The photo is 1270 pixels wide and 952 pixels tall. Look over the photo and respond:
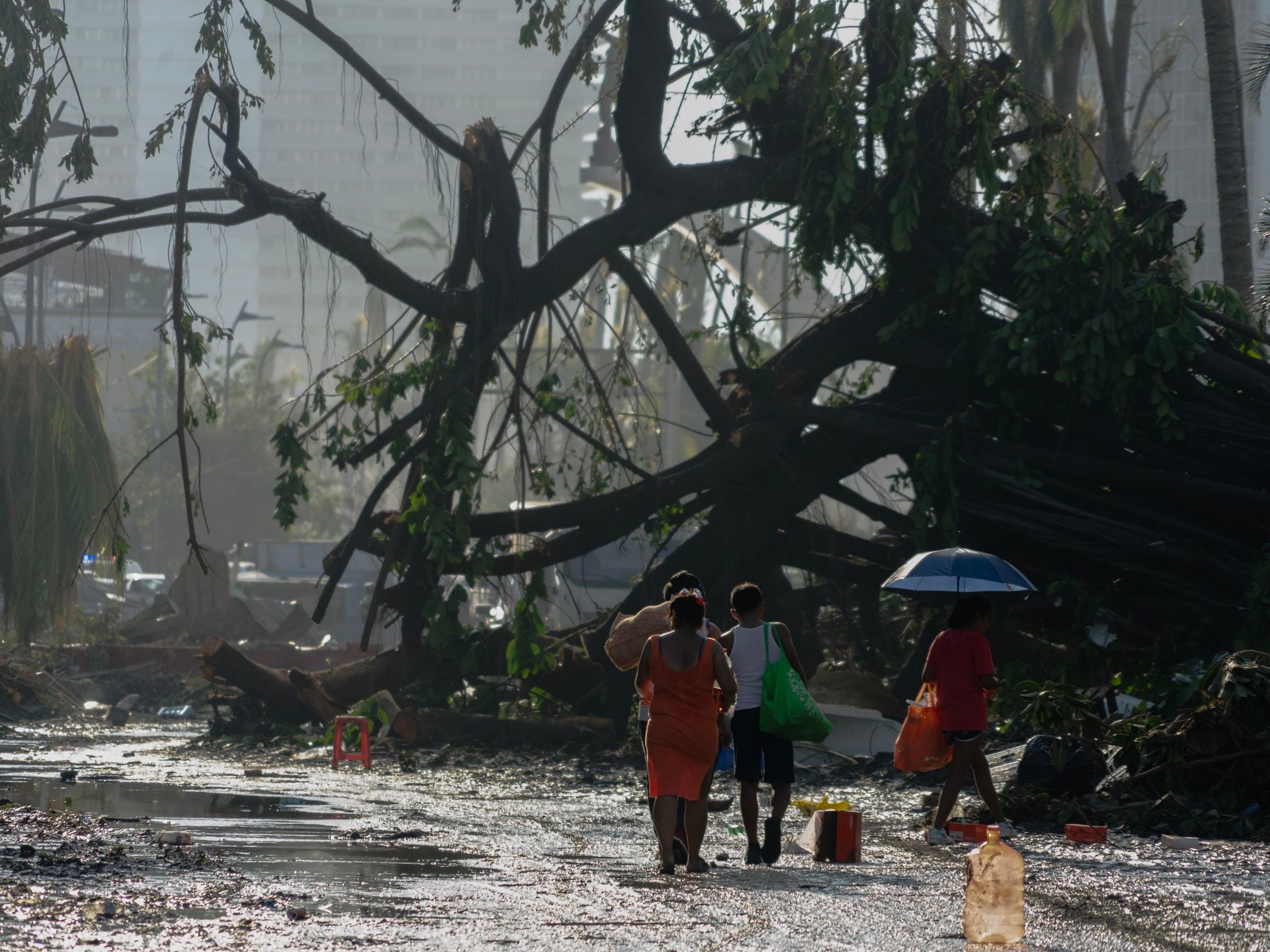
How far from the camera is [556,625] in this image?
106 ft

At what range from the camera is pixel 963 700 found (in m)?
9.13

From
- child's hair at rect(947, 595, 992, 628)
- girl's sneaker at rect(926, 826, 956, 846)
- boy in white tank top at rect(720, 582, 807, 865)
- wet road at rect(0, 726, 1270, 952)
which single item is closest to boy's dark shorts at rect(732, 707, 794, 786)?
boy in white tank top at rect(720, 582, 807, 865)

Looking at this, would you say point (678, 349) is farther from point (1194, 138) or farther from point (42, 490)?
point (1194, 138)

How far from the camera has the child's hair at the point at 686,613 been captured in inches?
299

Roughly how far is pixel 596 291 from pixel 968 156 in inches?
153

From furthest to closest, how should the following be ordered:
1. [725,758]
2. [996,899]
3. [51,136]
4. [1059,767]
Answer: [51,136]
[1059,767]
[725,758]
[996,899]

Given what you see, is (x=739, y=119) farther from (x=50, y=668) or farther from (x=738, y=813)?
(x=50, y=668)

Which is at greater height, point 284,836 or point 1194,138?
point 1194,138

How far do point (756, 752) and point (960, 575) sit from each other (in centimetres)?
328

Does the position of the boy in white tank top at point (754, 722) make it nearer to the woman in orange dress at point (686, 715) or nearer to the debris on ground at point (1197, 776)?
the woman in orange dress at point (686, 715)

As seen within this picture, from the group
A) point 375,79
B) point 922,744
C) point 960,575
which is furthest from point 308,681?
point 922,744

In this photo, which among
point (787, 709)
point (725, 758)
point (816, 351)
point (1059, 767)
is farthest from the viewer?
point (816, 351)

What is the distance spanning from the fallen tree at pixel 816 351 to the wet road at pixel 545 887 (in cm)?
388

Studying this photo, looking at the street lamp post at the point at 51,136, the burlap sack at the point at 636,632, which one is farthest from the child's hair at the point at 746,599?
the street lamp post at the point at 51,136
